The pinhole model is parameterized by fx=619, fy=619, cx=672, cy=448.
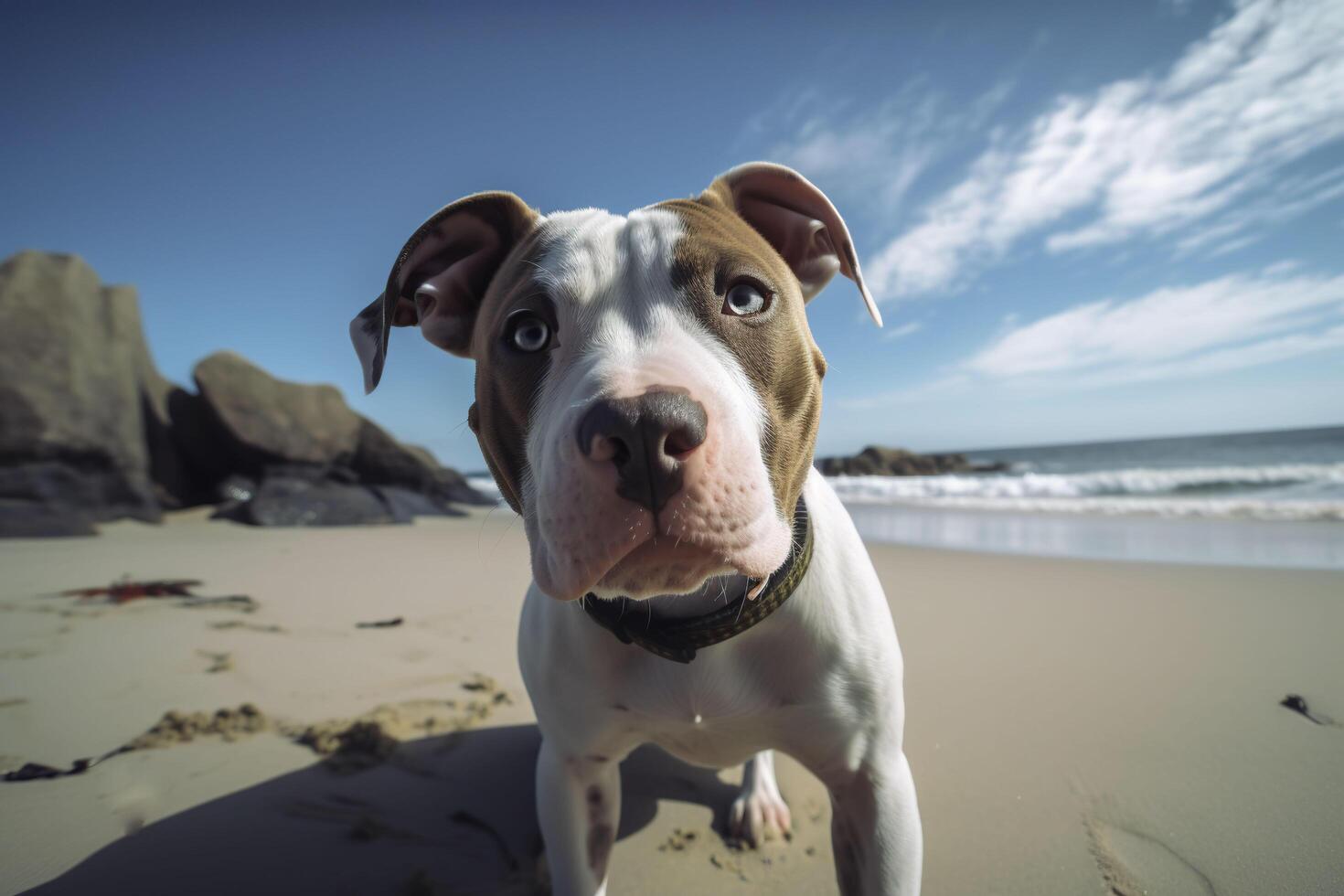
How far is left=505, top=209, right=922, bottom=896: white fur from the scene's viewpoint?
1.06 meters

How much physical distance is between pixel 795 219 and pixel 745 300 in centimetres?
56

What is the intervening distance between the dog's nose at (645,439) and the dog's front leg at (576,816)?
95cm

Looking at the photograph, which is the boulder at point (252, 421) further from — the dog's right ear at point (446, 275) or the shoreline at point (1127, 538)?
the dog's right ear at point (446, 275)

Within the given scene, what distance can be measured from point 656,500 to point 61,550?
7.72m

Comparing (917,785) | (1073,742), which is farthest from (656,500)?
(1073,742)

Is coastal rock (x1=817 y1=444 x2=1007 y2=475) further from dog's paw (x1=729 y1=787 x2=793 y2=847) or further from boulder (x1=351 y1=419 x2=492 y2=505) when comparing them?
dog's paw (x1=729 y1=787 x2=793 y2=847)

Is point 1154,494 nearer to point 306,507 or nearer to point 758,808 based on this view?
point 758,808

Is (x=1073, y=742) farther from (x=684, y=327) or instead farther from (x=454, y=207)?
(x=454, y=207)

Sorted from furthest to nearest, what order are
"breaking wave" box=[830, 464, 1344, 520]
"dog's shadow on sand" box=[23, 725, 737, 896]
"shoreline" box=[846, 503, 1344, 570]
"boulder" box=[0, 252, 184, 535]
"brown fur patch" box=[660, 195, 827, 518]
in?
"breaking wave" box=[830, 464, 1344, 520], "boulder" box=[0, 252, 184, 535], "shoreline" box=[846, 503, 1344, 570], "dog's shadow on sand" box=[23, 725, 737, 896], "brown fur patch" box=[660, 195, 827, 518]

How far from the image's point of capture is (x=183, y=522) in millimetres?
8758

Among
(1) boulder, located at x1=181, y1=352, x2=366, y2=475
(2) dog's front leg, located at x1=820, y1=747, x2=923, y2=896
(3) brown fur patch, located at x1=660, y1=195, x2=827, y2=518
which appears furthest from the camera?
(1) boulder, located at x1=181, y1=352, x2=366, y2=475

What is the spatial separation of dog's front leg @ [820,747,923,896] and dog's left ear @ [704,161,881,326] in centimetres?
112

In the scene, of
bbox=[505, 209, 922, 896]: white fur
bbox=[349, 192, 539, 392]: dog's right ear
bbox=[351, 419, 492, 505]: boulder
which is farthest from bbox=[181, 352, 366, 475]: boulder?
bbox=[505, 209, 922, 896]: white fur

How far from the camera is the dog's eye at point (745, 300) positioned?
1362 millimetres
